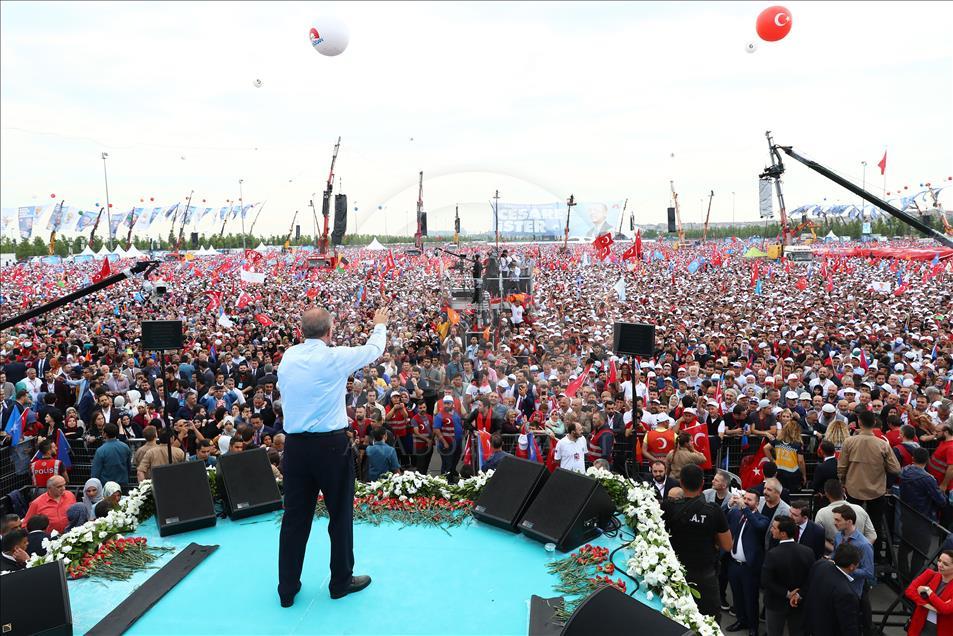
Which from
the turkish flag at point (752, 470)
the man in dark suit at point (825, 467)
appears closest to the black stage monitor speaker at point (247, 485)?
the turkish flag at point (752, 470)

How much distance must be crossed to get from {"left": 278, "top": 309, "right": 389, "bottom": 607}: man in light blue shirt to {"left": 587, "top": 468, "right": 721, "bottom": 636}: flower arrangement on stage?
1.90m

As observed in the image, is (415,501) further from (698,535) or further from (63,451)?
(63,451)

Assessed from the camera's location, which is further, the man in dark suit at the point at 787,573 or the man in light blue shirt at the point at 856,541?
the man in light blue shirt at the point at 856,541

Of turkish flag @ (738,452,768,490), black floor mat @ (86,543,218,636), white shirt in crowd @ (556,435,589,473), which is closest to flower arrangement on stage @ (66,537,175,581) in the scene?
black floor mat @ (86,543,218,636)

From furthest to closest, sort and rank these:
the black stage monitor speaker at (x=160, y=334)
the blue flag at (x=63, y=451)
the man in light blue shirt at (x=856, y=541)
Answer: the blue flag at (x=63, y=451), the black stage monitor speaker at (x=160, y=334), the man in light blue shirt at (x=856, y=541)

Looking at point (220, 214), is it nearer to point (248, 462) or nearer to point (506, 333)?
point (506, 333)

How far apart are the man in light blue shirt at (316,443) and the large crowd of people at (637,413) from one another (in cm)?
222

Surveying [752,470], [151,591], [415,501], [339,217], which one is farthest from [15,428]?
[339,217]

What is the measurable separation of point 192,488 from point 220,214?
74222mm

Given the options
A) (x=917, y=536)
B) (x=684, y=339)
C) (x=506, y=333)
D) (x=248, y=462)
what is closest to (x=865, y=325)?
(x=684, y=339)

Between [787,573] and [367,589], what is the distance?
11.2 feet

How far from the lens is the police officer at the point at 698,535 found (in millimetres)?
4949

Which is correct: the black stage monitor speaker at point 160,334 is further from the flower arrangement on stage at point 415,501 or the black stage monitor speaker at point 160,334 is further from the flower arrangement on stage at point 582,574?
the flower arrangement on stage at point 582,574

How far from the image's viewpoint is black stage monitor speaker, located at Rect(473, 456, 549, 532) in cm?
494
